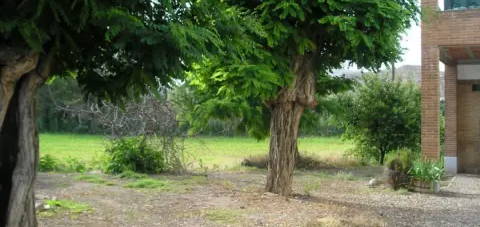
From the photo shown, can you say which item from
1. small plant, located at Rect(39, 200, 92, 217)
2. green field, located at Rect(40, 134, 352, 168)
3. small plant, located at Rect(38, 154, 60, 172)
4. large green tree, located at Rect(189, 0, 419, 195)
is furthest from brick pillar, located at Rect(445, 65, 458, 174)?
small plant, located at Rect(39, 200, 92, 217)

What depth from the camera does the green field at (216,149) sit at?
21.4 metres

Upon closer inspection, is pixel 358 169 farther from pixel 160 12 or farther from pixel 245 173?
pixel 160 12

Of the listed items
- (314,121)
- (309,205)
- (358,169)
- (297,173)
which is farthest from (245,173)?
(309,205)

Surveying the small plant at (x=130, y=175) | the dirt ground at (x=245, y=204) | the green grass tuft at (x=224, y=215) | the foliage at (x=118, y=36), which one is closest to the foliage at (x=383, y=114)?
the dirt ground at (x=245, y=204)

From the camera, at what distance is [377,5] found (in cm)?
1023

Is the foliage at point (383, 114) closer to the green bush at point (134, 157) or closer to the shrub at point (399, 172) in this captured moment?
the shrub at point (399, 172)

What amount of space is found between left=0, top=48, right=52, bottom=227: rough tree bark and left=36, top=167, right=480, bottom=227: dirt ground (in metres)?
3.14

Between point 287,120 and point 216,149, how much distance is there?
24.1 meters

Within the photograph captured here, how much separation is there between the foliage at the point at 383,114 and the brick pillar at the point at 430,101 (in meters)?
7.45

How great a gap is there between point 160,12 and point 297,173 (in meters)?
14.6

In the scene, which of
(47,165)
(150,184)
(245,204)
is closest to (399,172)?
(245,204)

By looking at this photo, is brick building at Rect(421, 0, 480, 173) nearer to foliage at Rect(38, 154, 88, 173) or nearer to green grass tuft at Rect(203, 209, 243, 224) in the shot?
green grass tuft at Rect(203, 209, 243, 224)

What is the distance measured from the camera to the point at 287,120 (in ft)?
40.2

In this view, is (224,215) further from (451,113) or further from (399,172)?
(451,113)
